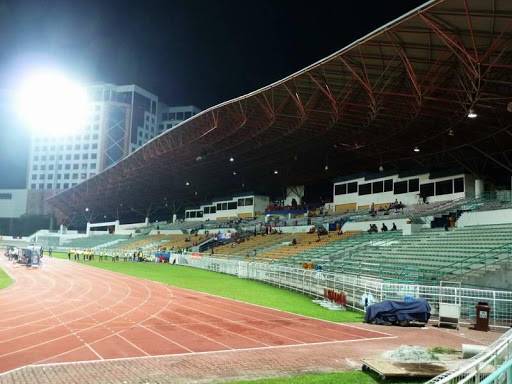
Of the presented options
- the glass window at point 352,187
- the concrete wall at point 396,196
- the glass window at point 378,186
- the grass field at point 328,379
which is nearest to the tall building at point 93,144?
the glass window at point 352,187

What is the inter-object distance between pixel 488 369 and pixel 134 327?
10.2 meters

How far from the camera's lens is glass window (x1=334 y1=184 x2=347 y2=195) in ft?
162

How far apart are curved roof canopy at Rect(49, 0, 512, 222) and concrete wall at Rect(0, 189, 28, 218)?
Answer: 211ft

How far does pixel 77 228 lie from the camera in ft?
328

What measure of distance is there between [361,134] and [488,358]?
32397 mm

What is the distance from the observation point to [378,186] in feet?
147

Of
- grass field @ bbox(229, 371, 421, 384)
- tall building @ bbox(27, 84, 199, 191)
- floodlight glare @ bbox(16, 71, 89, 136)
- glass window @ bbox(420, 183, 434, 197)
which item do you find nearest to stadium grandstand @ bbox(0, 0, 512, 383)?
glass window @ bbox(420, 183, 434, 197)

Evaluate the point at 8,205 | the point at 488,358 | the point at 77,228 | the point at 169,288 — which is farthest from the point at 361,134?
the point at 8,205

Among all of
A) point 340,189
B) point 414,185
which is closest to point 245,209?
point 340,189

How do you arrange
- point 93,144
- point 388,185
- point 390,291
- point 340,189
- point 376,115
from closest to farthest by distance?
point 390,291 → point 376,115 → point 388,185 → point 340,189 → point 93,144

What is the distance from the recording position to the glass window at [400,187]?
4209cm

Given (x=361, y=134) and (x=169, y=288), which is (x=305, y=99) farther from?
(x=169, y=288)

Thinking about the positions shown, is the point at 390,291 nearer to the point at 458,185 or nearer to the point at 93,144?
the point at 458,185

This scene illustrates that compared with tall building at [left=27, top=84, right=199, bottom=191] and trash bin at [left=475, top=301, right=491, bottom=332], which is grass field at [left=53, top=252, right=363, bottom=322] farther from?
tall building at [left=27, top=84, right=199, bottom=191]
